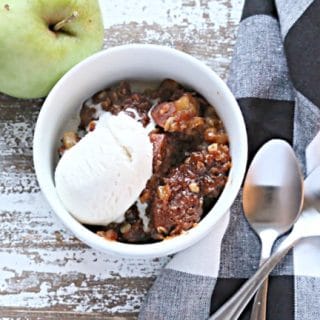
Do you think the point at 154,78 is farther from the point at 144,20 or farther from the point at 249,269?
the point at 249,269

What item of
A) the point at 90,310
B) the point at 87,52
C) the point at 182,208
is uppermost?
the point at 87,52

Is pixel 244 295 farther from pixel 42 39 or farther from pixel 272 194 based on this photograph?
pixel 42 39

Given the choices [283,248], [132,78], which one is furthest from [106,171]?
[283,248]

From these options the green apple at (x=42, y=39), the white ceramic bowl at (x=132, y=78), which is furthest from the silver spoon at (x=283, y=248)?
the green apple at (x=42, y=39)

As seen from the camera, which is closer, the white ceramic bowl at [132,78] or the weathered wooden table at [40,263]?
the white ceramic bowl at [132,78]

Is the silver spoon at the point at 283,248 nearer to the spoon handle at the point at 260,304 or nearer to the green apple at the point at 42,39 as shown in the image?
the spoon handle at the point at 260,304

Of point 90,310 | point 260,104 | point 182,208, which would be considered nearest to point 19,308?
point 90,310
